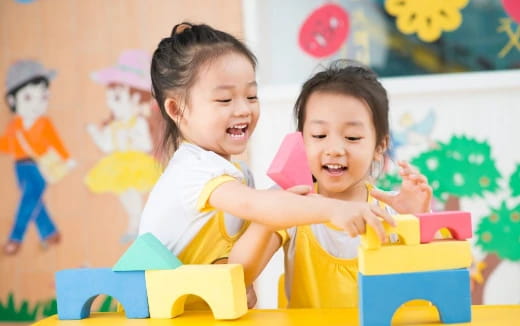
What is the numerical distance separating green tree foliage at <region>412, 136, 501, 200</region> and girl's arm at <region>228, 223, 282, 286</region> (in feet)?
4.42

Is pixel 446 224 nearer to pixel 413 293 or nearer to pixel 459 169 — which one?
pixel 413 293

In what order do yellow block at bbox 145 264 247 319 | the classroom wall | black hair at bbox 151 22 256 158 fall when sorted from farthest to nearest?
the classroom wall
black hair at bbox 151 22 256 158
yellow block at bbox 145 264 247 319

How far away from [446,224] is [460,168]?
4.77ft

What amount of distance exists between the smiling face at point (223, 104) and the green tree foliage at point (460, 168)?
1.28 meters

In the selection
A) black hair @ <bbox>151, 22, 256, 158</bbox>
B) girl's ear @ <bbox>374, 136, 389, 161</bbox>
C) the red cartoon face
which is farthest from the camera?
the red cartoon face

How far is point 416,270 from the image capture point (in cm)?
80

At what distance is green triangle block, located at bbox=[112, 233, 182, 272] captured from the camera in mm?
903

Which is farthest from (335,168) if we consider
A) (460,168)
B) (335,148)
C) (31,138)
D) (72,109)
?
(31,138)

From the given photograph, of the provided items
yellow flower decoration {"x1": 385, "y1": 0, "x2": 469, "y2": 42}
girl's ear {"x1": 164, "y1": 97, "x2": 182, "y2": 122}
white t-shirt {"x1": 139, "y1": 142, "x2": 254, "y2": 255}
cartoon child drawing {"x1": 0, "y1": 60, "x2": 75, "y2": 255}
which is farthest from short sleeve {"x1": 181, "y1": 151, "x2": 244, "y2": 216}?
cartoon child drawing {"x1": 0, "y1": 60, "x2": 75, "y2": 255}

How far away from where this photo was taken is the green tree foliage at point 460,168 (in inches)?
86.0

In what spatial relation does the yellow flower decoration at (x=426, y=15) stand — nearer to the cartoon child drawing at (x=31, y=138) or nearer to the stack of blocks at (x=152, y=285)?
the cartoon child drawing at (x=31, y=138)

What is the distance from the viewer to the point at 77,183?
2.46 m

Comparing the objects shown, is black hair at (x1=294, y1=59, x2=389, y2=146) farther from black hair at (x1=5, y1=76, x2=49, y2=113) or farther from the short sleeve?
black hair at (x1=5, y1=76, x2=49, y2=113)

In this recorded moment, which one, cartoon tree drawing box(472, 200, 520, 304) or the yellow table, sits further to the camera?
cartoon tree drawing box(472, 200, 520, 304)
